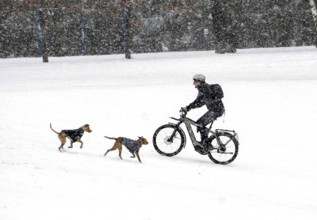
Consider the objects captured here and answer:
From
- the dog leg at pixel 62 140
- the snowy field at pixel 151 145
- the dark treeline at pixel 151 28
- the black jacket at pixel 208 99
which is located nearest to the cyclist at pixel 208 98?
the black jacket at pixel 208 99

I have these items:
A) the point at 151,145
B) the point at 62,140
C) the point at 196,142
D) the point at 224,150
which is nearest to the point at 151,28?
the point at 151,145

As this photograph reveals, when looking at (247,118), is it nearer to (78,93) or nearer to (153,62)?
(78,93)

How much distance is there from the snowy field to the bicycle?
0.28 m

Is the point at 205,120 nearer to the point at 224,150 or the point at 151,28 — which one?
the point at 224,150

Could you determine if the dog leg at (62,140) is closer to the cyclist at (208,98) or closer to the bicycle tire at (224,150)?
the cyclist at (208,98)

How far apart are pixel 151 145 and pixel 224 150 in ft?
7.17

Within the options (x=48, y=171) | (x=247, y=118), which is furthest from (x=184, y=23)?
(x=48, y=171)

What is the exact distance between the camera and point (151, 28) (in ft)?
101

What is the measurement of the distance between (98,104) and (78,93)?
150cm

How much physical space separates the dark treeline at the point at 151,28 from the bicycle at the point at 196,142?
1760 cm

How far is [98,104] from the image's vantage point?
16391mm

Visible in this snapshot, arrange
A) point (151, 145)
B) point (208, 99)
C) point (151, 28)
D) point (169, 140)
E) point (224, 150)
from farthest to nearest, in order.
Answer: point (151, 28), point (151, 145), point (169, 140), point (224, 150), point (208, 99)

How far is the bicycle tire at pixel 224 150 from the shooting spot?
11100mm

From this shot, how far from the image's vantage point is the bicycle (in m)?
11.1
